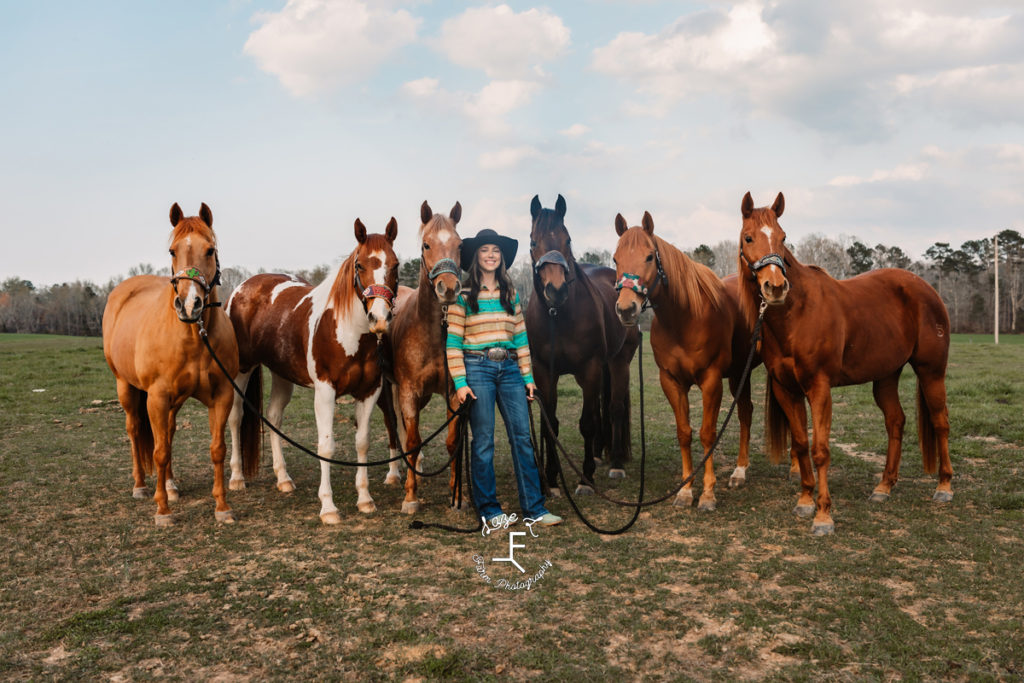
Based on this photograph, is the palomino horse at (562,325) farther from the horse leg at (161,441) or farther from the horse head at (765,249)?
the horse leg at (161,441)

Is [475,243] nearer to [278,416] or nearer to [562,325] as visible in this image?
[562,325]

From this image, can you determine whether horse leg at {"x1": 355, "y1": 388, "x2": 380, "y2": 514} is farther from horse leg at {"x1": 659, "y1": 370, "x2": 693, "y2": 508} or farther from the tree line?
the tree line

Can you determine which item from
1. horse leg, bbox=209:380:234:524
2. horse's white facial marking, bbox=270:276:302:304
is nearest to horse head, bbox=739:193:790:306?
horse leg, bbox=209:380:234:524

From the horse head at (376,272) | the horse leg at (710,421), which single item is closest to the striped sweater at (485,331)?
the horse head at (376,272)

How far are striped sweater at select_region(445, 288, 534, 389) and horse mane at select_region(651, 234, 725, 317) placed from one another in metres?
1.20

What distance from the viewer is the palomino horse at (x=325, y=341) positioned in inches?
184

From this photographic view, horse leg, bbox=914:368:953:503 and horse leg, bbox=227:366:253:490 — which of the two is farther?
horse leg, bbox=227:366:253:490

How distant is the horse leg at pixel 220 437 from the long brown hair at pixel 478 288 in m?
2.03

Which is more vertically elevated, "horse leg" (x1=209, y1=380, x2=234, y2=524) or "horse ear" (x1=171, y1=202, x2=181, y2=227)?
"horse ear" (x1=171, y1=202, x2=181, y2=227)

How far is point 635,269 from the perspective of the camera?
4574mm

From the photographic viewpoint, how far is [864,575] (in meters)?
3.69

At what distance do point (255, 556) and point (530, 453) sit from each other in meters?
1.98

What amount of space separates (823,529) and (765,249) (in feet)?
6.43

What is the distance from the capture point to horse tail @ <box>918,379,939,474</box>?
5.44 metres
